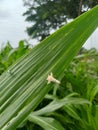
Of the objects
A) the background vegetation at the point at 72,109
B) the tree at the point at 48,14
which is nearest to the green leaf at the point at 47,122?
the background vegetation at the point at 72,109

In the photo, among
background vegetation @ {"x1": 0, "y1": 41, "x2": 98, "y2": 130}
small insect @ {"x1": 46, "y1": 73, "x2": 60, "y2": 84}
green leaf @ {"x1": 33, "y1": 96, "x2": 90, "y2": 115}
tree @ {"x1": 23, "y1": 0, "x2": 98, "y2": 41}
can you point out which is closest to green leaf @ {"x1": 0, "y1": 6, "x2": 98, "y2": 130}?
small insect @ {"x1": 46, "y1": 73, "x2": 60, "y2": 84}

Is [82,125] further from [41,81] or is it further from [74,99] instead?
[41,81]

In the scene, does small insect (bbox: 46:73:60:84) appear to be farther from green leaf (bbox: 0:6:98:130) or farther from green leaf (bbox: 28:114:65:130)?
green leaf (bbox: 28:114:65:130)

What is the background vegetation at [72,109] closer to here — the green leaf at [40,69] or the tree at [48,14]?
the green leaf at [40,69]

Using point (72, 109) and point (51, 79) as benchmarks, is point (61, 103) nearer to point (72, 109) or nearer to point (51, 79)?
point (72, 109)

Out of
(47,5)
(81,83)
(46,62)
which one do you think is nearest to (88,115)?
(81,83)

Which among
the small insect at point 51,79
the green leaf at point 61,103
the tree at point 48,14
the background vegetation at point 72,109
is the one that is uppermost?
the small insect at point 51,79
